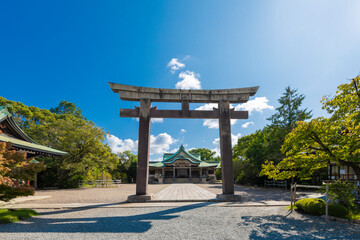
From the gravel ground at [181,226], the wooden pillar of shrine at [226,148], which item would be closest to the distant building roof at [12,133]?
the gravel ground at [181,226]

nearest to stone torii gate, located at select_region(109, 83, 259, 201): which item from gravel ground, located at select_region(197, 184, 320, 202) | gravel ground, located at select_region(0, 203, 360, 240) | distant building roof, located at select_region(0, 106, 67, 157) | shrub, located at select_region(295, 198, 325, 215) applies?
gravel ground, located at select_region(197, 184, 320, 202)

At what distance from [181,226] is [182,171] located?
33.0 m

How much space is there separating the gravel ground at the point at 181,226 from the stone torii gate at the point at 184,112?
2677 mm

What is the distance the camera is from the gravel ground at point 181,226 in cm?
Result: 490

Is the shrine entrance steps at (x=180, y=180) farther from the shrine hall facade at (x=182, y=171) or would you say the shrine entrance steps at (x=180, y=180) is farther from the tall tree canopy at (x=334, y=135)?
the tall tree canopy at (x=334, y=135)

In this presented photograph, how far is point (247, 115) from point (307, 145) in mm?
4361

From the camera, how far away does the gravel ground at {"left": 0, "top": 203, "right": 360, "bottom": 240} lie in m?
4.90

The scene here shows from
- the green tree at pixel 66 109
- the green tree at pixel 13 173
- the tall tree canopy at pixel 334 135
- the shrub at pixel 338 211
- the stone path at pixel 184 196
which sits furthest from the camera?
the green tree at pixel 66 109

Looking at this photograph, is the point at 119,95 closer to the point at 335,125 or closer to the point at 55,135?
the point at 335,125

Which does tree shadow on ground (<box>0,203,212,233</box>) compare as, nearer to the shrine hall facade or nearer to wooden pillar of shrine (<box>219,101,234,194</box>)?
wooden pillar of shrine (<box>219,101,234,194</box>)

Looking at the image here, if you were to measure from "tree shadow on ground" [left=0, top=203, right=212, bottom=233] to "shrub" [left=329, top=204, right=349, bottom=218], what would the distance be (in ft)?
17.4

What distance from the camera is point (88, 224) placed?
5980mm

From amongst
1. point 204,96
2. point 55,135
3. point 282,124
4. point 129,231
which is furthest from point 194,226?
point 55,135

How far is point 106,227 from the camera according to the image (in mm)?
5609
